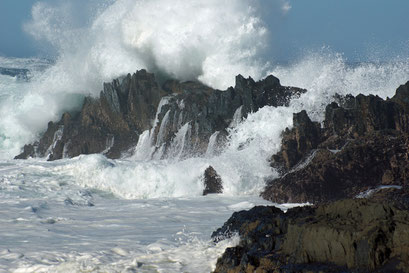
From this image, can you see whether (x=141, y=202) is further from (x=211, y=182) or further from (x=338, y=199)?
(x=338, y=199)

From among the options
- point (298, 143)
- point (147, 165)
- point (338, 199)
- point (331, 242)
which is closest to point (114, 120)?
point (147, 165)

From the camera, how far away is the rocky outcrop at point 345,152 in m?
13.7

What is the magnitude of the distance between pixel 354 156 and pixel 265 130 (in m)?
3.38

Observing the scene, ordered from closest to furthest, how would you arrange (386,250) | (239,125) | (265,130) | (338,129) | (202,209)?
(386,250) → (202,209) → (338,129) → (265,130) → (239,125)

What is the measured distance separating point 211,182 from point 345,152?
3.88 meters

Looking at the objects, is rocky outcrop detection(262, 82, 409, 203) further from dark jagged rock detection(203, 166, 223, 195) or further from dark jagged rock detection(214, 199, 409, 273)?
dark jagged rock detection(214, 199, 409, 273)

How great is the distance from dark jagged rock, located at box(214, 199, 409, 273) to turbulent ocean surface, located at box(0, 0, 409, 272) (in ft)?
3.38

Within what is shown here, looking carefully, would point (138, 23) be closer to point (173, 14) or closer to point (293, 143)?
point (173, 14)

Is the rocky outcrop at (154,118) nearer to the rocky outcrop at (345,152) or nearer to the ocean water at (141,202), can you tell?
the ocean water at (141,202)

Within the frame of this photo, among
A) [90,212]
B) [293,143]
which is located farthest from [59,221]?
[293,143]

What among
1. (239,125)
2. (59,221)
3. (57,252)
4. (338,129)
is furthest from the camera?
(239,125)

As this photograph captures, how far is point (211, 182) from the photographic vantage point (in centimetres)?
1609

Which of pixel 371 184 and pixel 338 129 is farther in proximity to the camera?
pixel 338 129

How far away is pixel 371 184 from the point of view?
44.7ft
